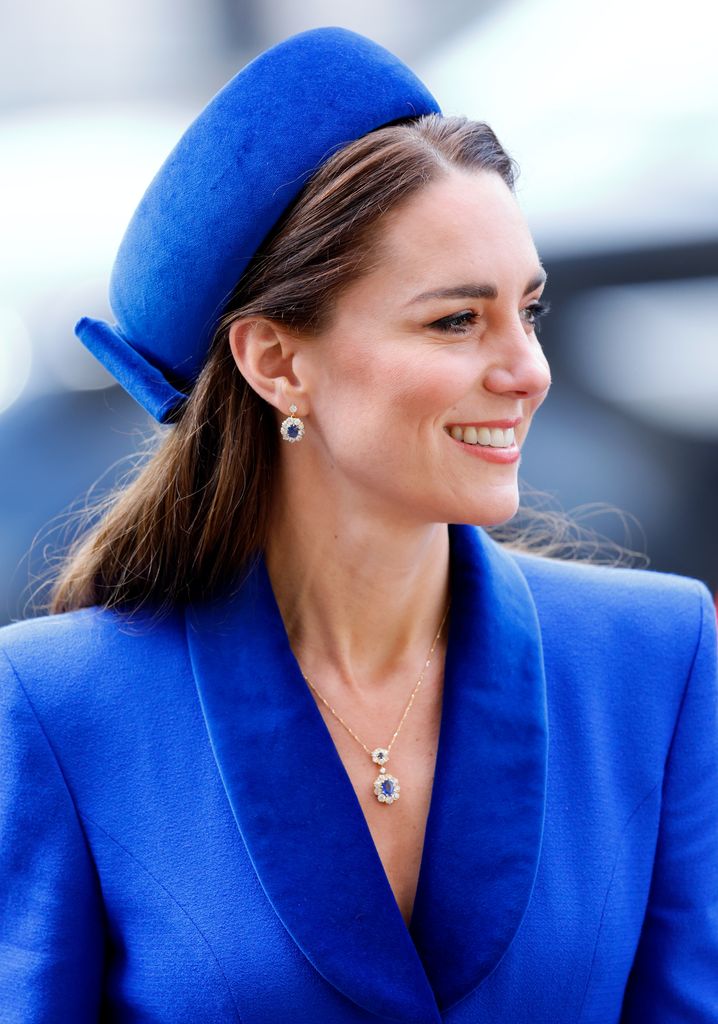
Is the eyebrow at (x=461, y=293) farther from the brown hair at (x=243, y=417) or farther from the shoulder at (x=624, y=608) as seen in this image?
the shoulder at (x=624, y=608)

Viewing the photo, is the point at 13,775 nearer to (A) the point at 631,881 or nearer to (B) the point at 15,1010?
(B) the point at 15,1010

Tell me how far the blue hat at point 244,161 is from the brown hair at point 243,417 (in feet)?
0.08

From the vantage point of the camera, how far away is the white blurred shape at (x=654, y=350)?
3.36 metres

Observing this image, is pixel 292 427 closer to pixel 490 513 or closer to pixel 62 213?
pixel 490 513

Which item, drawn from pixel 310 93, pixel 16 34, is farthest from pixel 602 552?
pixel 310 93

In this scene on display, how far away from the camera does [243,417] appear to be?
1.68 meters

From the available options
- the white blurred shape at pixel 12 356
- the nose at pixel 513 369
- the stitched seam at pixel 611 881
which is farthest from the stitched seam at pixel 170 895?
the white blurred shape at pixel 12 356

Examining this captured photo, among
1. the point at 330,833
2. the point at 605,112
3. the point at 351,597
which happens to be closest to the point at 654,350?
the point at 605,112

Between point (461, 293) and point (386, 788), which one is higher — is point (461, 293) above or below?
above

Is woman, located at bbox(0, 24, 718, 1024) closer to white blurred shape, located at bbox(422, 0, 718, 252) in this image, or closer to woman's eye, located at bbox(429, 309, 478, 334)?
woman's eye, located at bbox(429, 309, 478, 334)

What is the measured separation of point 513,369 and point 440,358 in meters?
0.09

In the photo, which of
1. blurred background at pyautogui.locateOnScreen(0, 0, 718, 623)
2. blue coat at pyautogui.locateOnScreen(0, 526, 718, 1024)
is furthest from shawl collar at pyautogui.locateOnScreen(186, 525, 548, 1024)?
blurred background at pyautogui.locateOnScreen(0, 0, 718, 623)

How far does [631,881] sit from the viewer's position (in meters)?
1.59

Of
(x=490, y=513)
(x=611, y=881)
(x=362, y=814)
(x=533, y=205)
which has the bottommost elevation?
(x=611, y=881)
